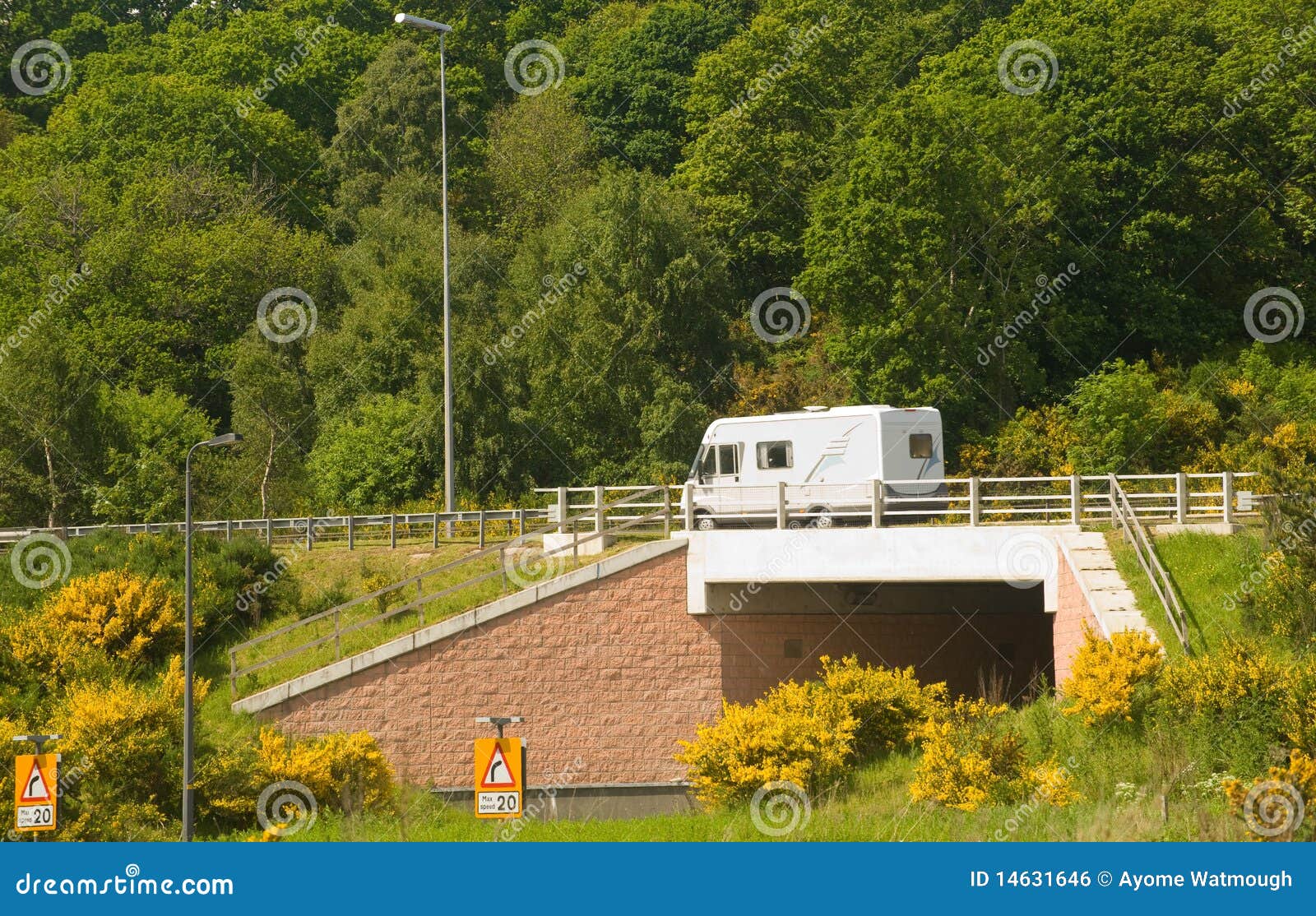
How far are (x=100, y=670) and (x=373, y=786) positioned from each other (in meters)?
6.55

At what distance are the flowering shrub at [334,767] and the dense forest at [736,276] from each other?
77.5 feet

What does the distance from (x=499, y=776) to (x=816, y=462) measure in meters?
15.3

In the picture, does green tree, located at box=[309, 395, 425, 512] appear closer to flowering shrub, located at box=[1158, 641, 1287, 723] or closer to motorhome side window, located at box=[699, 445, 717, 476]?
motorhome side window, located at box=[699, 445, 717, 476]

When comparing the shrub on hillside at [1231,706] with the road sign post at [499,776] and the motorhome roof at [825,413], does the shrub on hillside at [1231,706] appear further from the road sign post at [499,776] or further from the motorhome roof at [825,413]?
the motorhome roof at [825,413]

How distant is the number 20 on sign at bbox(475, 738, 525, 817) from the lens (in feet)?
58.2

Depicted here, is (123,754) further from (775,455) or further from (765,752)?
(775,455)

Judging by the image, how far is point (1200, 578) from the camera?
25344 millimetres

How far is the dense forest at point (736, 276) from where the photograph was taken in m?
47.8

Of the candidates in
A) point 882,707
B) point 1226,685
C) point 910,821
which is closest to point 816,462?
point 882,707

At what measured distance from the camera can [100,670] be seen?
28016 mm

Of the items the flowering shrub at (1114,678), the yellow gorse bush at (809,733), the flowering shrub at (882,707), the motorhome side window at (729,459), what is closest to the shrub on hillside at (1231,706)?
the flowering shrub at (1114,678)

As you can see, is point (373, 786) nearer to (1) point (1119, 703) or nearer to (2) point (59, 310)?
(1) point (1119, 703)

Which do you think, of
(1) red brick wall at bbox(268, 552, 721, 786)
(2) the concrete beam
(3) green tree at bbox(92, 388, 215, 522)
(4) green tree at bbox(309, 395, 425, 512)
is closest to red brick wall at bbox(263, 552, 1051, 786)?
(1) red brick wall at bbox(268, 552, 721, 786)

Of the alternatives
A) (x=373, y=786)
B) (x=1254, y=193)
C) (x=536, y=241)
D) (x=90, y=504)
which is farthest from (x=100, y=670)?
(x=1254, y=193)
